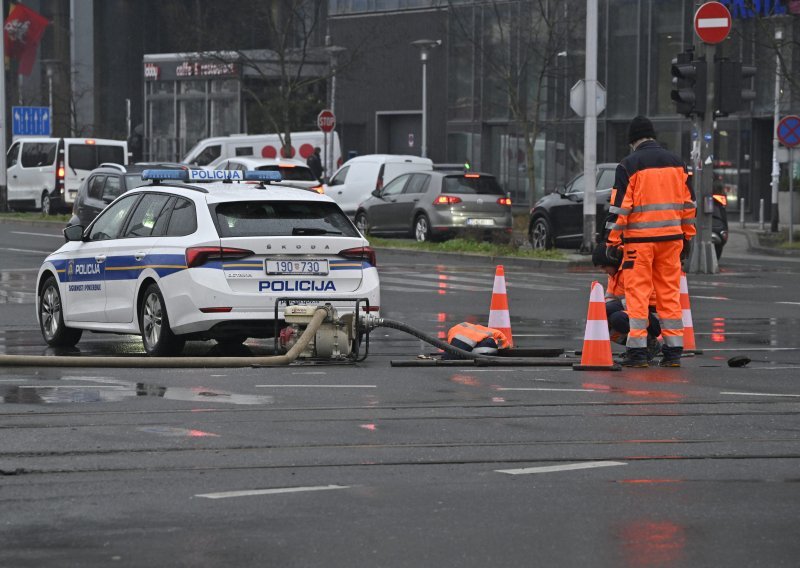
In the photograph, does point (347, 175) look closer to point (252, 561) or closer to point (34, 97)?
point (252, 561)

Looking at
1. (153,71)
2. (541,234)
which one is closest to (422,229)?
(541,234)

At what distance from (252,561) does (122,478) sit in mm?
1802

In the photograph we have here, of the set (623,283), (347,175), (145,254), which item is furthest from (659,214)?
(347,175)

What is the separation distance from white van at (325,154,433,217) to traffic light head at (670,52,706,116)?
44.7ft

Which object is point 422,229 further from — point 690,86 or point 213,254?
point 213,254

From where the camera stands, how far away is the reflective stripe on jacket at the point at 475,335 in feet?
42.3

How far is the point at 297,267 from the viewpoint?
12820 millimetres

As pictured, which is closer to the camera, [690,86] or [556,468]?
[556,468]

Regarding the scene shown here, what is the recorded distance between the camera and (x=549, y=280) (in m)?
24.2

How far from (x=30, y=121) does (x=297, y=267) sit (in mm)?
44468

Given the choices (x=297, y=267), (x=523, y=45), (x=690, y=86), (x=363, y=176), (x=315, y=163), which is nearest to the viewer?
(x=297, y=267)

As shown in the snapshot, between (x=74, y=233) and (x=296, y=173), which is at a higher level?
(x=296, y=173)

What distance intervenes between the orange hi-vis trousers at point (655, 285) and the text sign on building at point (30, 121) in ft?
148

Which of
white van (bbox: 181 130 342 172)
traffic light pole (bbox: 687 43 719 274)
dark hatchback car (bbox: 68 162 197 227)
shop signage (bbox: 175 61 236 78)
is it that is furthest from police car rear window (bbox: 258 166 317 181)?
shop signage (bbox: 175 61 236 78)
